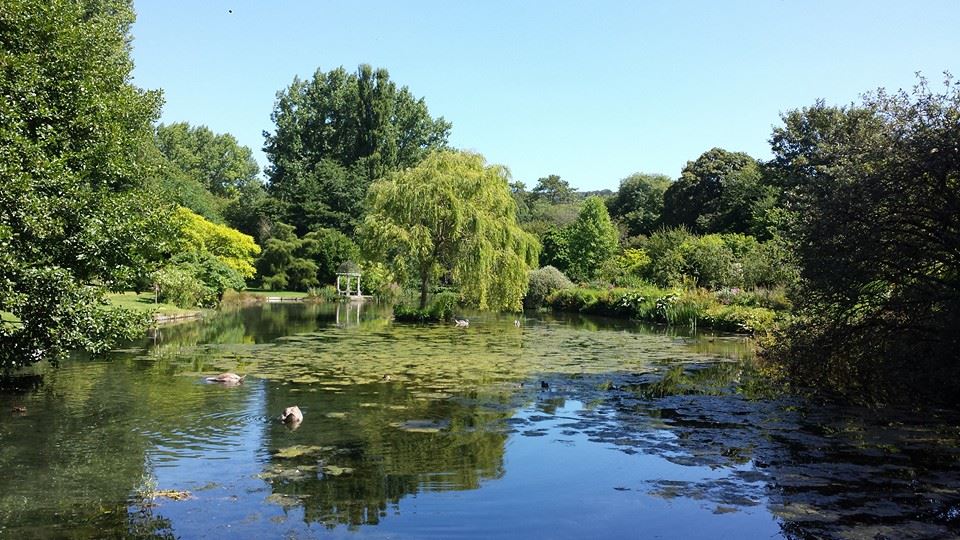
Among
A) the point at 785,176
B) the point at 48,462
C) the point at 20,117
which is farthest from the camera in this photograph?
the point at 785,176

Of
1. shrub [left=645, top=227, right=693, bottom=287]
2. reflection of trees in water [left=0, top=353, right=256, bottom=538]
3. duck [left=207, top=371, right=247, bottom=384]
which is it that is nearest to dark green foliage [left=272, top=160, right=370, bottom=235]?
shrub [left=645, top=227, right=693, bottom=287]

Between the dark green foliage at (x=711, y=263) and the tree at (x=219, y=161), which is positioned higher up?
the tree at (x=219, y=161)

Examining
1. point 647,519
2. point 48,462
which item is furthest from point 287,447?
point 647,519

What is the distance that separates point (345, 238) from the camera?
1933 inches

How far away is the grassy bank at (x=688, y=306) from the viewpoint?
24278 millimetres

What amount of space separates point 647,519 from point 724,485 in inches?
51.8

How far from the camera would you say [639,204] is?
203ft

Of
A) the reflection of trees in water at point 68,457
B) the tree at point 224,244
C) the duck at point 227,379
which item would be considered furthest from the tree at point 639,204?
the reflection of trees in water at point 68,457

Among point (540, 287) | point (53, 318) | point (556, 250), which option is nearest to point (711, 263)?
point (540, 287)

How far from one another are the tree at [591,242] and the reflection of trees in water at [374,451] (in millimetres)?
35210

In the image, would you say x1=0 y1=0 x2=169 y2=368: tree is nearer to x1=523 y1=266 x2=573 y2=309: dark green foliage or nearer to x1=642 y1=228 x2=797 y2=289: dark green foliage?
x1=642 y1=228 x2=797 y2=289: dark green foliage

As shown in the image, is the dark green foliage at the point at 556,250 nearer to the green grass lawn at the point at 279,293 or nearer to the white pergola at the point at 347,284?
the white pergola at the point at 347,284

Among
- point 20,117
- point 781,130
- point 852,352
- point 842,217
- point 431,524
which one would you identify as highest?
point 781,130

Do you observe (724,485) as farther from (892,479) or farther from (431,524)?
(431,524)
